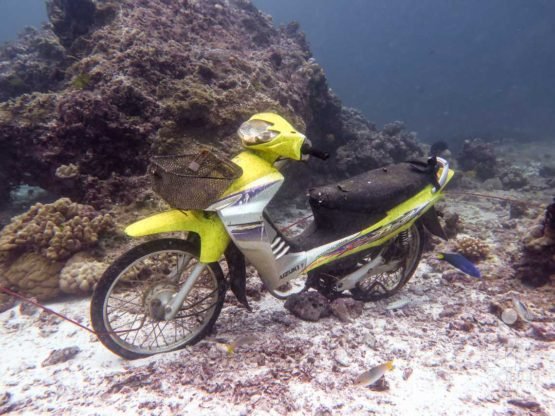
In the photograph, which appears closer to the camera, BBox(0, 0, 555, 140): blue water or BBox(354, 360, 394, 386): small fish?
BBox(354, 360, 394, 386): small fish

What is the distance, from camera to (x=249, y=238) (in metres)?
2.39

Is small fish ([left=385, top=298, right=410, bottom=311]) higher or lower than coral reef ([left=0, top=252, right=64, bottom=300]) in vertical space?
lower

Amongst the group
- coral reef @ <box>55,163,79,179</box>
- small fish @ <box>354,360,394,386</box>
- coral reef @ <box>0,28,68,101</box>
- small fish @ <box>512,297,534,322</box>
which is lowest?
small fish @ <box>512,297,534,322</box>

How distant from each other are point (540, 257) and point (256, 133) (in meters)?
3.94

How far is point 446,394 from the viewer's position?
215 cm

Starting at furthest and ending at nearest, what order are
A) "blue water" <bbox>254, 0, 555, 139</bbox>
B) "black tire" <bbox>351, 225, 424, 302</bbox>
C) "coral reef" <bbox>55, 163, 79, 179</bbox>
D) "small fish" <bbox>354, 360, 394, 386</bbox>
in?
"blue water" <bbox>254, 0, 555, 139</bbox>
"coral reef" <bbox>55, 163, 79, 179</bbox>
"black tire" <bbox>351, 225, 424, 302</bbox>
"small fish" <bbox>354, 360, 394, 386</bbox>

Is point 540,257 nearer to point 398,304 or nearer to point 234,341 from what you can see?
point 398,304

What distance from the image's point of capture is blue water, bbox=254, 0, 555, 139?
50188 mm

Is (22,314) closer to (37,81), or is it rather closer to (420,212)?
(420,212)

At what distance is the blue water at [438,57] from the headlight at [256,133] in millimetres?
36741

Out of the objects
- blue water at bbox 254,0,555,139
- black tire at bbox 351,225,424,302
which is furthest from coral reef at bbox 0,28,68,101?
blue water at bbox 254,0,555,139

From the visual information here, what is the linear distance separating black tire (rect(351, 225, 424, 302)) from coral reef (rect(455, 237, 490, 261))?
1653 mm

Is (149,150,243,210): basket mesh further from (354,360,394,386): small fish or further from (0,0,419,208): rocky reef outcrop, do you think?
(0,0,419,208): rocky reef outcrop

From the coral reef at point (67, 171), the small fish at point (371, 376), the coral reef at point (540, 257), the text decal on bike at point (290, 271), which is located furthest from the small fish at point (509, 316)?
the coral reef at point (67, 171)
